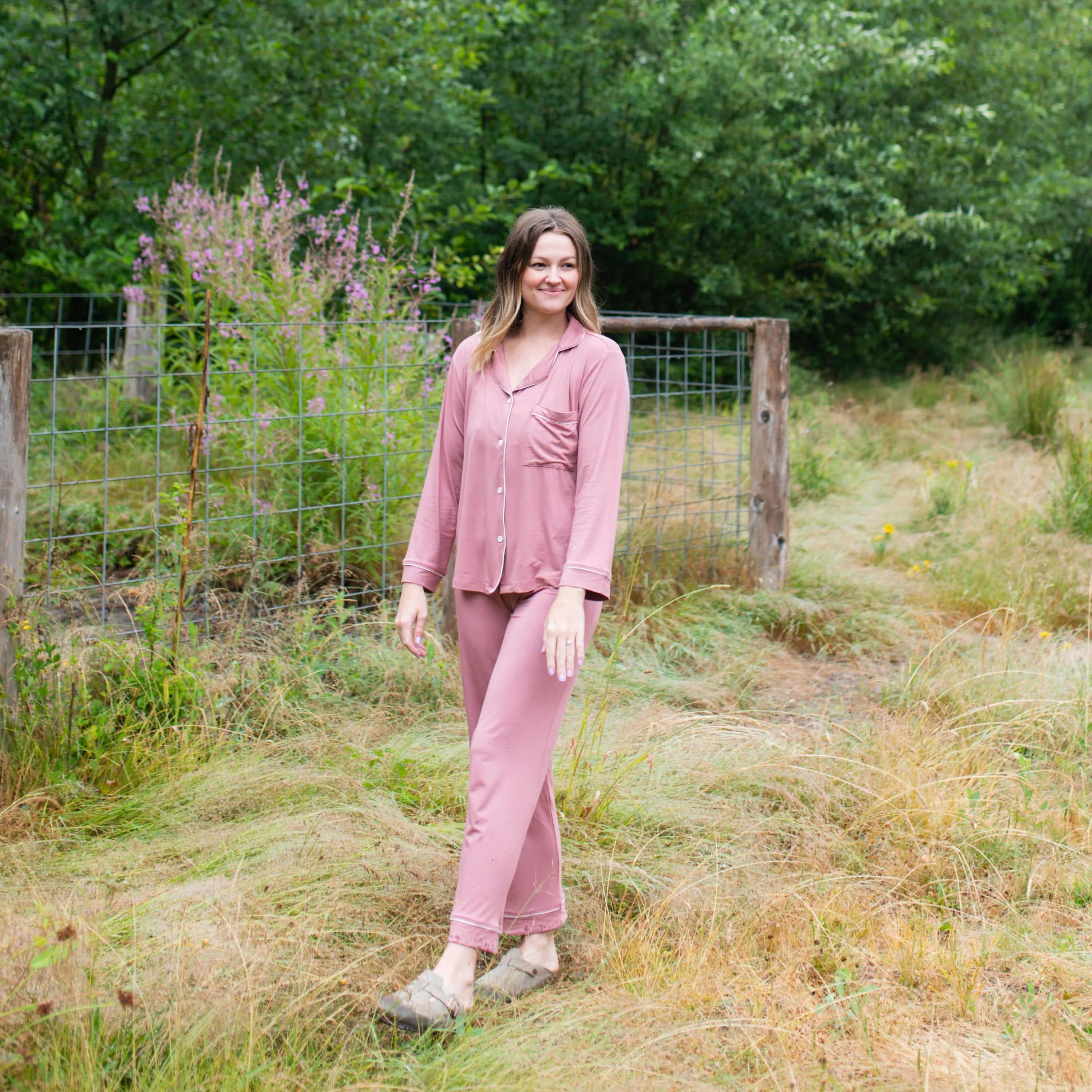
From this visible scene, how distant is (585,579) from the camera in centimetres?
A: 247

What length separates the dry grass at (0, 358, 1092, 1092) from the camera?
226 cm

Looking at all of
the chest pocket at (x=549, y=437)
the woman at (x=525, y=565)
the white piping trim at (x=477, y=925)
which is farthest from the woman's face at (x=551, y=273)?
the white piping trim at (x=477, y=925)

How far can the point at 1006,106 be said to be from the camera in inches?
525

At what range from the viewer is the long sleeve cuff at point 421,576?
2.79 m

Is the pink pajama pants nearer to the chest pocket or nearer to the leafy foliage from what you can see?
the chest pocket

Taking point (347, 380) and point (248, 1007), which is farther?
point (347, 380)

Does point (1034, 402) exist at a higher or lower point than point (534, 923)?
higher

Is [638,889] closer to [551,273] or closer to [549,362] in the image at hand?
[549,362]

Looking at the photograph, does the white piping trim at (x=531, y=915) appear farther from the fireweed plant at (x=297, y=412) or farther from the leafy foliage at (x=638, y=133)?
the leafy foliage at (x=638, y=133)

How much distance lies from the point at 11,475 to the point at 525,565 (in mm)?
1667

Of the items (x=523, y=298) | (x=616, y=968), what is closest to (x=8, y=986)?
(x=616, y=968)

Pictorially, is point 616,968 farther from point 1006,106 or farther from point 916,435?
point 1006,106

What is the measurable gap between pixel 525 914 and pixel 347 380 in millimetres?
3289

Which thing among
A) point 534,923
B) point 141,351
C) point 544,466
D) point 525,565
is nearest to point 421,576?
point 525,565
